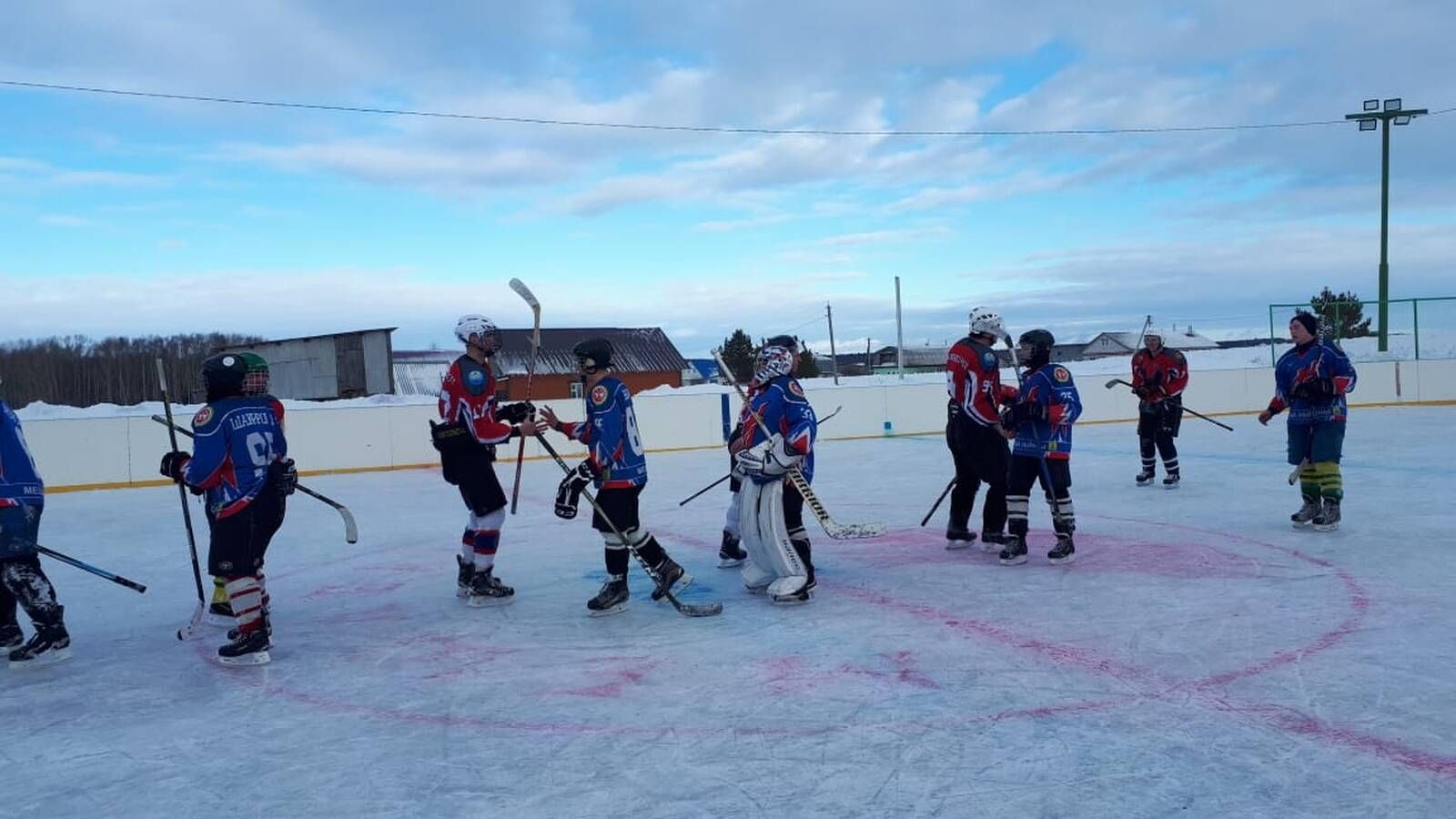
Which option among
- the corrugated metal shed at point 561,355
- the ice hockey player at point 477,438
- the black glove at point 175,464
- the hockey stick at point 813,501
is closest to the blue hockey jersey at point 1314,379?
the hockey stick at point 813,501

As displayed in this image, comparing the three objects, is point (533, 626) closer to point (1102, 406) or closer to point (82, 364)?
point (1102, 406)

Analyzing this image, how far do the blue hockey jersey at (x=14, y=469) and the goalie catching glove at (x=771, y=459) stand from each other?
3.35 metres

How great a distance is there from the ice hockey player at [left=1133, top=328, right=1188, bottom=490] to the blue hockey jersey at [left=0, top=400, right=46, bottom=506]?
8.98m

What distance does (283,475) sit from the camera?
4.97 metres

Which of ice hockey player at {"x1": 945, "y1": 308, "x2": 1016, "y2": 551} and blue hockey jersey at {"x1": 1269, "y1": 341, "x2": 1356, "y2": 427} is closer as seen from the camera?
ice hockey player at {"x1": 945, "y1": 308, "x2": 1016, "y2": 551}

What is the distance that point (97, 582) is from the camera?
22.9 feet

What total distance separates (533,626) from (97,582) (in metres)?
3.54

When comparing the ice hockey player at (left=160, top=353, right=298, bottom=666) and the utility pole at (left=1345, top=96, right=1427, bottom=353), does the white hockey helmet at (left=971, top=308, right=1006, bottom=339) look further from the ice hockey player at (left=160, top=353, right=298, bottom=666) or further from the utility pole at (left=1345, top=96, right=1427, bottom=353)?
the utility pole at (left=1345, top=96, right=1427, bottom=353)

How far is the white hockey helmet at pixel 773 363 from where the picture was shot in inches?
228

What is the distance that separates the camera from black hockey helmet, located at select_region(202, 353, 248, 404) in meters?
4.79

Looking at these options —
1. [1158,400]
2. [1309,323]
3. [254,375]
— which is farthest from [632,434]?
[1158,400]

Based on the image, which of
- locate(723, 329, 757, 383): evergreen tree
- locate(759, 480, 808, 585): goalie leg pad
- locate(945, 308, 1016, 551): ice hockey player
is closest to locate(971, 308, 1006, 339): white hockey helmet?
locate(945, 308, 1016, 551): ice hockey player

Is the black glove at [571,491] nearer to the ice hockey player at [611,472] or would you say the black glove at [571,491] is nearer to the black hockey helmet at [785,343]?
the ice hockey player at [611,472]

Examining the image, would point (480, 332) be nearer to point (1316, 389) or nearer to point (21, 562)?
point (21, 562)
